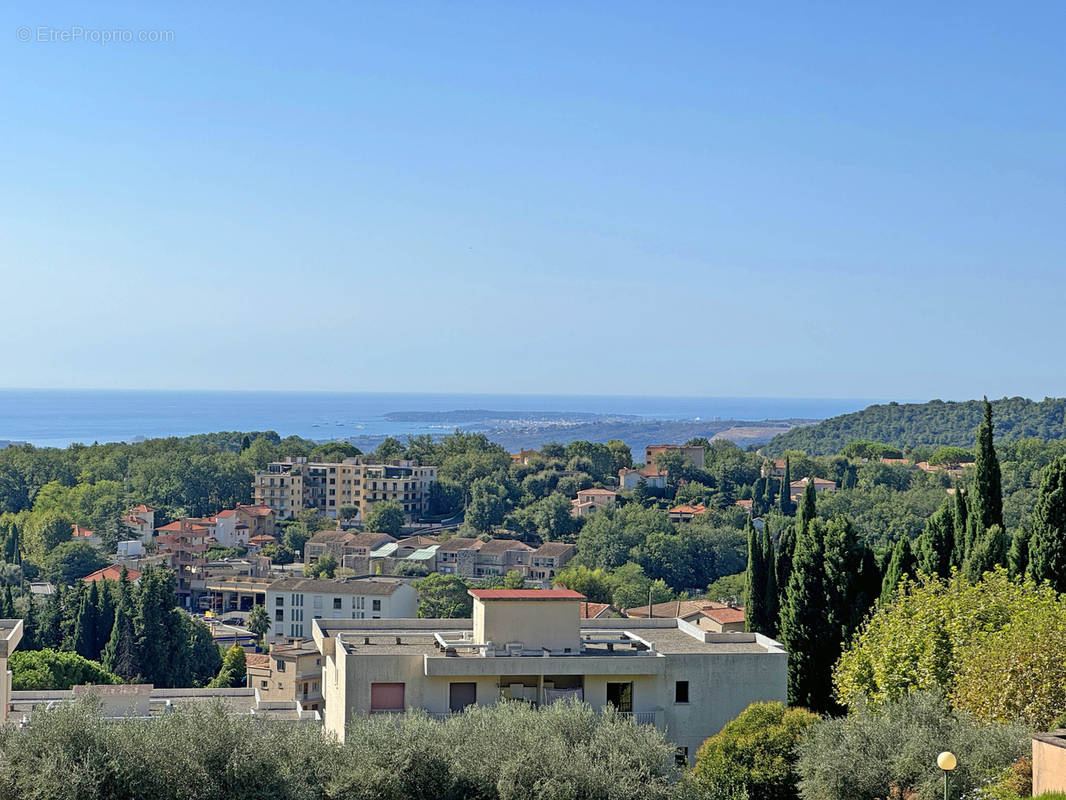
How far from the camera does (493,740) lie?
14852mm

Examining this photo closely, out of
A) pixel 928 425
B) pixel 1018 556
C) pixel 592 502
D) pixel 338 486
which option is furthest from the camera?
pixel 928 425

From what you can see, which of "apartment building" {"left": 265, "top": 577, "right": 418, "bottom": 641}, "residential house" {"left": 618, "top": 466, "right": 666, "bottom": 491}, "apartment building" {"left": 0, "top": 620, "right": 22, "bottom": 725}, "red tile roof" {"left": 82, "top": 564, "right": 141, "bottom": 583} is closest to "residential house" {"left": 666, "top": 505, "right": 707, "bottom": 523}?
"residential house" {"left": 618, "top": 466, "right": 666, "bottom": 491}

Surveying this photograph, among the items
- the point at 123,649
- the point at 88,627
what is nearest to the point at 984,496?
the point at 123,649

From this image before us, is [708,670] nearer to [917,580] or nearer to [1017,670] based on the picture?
[1017,670]

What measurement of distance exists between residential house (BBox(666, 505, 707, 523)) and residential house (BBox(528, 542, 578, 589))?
401 inches

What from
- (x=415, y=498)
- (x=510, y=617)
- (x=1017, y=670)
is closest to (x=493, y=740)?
(x=510, y=617)

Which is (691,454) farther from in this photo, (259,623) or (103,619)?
(103,619)

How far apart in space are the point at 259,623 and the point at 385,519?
31855 mm

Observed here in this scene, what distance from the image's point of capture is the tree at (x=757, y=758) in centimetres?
1684

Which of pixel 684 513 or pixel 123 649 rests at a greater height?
pixel 684 513

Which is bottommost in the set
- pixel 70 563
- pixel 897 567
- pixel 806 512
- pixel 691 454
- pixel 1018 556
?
pixel 70 563

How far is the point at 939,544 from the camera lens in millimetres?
23938

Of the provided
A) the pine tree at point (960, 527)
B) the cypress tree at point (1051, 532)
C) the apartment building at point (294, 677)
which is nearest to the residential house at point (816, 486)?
the apartment building at point (294, 677)

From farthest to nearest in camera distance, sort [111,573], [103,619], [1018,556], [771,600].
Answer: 1. [111,573]
2. [103,619]
3. [771,600]
4. [1018,556]
